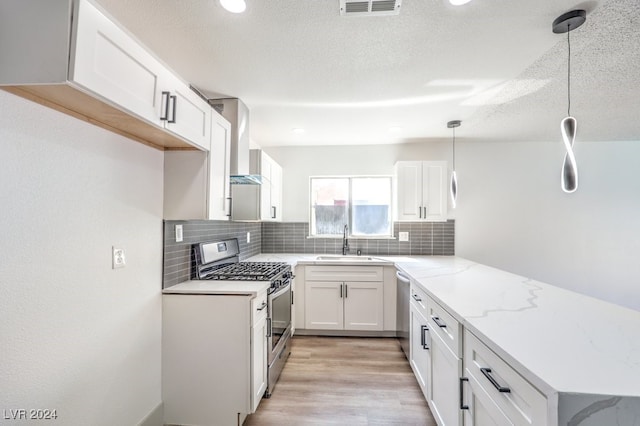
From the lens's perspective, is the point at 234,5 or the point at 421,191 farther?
the point at 421,191

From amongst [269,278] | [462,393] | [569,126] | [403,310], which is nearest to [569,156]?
[569,126]

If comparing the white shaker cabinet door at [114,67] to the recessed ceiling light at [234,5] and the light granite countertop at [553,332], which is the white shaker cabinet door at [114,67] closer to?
the recessed ceiling light at [234,5]

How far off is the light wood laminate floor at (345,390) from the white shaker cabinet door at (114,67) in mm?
2070

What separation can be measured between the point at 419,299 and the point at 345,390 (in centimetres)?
96

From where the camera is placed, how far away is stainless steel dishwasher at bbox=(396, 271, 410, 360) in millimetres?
2633

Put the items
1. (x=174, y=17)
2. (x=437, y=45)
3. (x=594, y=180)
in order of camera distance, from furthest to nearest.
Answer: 1. (x=594, y=180)
2. (x=437, y=45)
3. (x=174, y=17)

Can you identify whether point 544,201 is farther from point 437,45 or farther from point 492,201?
point 437,45

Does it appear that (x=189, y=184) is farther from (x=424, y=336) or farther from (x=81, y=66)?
(x=424, y=336)

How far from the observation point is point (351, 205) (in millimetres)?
3984

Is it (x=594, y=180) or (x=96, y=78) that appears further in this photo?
(x=594, y=180)

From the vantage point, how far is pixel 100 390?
55.4 inches

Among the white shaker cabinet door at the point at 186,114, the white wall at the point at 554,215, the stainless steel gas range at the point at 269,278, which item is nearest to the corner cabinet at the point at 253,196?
the stainless steel gas range at the point at 269,278

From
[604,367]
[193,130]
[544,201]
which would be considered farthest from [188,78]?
[544,201]

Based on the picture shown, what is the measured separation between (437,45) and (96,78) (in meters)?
1.70
